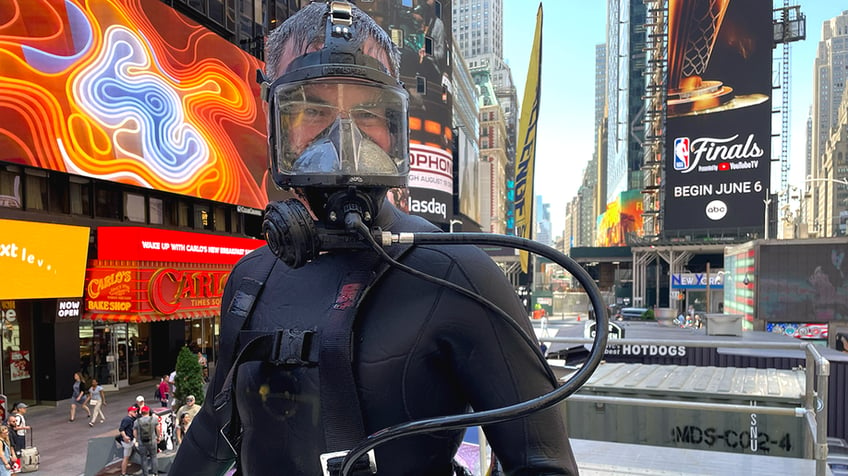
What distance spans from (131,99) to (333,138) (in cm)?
1790

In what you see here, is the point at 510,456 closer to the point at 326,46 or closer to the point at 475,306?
the point at 475,306

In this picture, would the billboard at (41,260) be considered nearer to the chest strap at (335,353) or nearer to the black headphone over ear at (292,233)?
the chest strap at (335,353)

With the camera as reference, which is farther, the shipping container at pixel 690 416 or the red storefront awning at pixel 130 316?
the red storefront awning at pixel 130 316

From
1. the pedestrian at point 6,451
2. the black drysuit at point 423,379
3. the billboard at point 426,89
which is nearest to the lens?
the black drysuit at point 423,379

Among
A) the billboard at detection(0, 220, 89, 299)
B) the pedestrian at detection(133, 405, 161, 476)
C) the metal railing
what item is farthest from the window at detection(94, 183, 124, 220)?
the metal railing

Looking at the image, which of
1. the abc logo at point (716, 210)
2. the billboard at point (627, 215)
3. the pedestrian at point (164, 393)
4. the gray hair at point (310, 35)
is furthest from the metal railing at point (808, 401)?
the billboard at point (627, 215)

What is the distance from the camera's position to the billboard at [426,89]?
36.4 metres

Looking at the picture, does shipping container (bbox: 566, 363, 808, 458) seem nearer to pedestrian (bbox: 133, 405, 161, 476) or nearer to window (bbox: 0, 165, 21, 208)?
pedestrian (bbox: 133, 405, 161, 476)

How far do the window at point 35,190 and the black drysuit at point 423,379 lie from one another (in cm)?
1761

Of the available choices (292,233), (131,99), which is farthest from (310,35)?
(131,99)

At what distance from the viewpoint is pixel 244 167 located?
71.2 feet

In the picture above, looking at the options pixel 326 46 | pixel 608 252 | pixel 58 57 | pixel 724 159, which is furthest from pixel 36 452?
pixel 608 252

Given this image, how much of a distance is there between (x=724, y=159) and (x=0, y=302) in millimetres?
41970

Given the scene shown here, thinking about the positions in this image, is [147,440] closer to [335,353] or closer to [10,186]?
[10,186]
